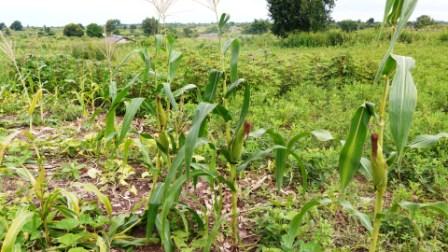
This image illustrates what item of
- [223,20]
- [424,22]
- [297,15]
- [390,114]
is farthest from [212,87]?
[424,22]

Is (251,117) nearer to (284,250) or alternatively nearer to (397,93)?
(284,250)

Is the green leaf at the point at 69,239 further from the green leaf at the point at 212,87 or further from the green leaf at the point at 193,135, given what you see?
the green leaf at the point at 212,87

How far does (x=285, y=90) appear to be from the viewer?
208 inches

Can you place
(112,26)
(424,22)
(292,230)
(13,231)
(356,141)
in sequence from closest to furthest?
1. (356,141)
2. (13,231)
3. (292,230)
4. (112,26)
5. (424,22)

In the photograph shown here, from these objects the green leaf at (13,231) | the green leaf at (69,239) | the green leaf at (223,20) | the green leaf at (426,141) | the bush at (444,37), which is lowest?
the green leaf at (69,239)

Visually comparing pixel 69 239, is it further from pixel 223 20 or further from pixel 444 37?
pixel 444 37

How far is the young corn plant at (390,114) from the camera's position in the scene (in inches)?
42.4

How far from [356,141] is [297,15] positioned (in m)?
22.1

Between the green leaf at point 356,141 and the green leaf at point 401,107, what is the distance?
0.19 m

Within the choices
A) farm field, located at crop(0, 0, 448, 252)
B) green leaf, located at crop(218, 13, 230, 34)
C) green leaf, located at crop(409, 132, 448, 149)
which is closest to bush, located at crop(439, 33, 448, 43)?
farm field, located at crop(0, 0, 448, 252)

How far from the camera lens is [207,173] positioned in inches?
68.0

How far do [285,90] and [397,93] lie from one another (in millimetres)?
4212

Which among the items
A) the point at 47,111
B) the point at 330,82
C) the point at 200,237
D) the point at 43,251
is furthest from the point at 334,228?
the point at 330,82

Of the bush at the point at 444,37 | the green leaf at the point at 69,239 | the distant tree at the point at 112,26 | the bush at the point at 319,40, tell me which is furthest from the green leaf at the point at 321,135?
the bush at the point at 319,40
